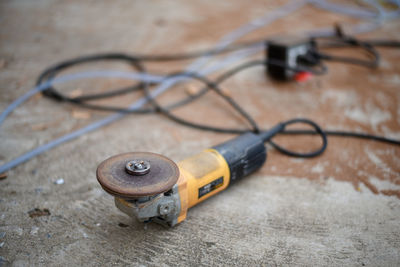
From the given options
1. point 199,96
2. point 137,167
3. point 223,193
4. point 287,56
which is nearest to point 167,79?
point 199,96

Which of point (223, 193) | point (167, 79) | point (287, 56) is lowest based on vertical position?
point (223, 193)

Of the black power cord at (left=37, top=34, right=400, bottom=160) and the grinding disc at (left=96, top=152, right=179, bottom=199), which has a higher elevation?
the grinding disc at (left=96, top=152, right=179, bottom=199)

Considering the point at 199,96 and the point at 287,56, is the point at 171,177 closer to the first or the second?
the point at 199,96

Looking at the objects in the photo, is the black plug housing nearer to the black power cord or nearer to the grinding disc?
the black power cord

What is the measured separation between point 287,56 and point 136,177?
176cm

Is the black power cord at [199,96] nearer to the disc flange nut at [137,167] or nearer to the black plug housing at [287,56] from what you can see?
the black plug housing at [287,56]

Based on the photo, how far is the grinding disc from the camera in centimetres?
118

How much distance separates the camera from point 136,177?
1.26 meters

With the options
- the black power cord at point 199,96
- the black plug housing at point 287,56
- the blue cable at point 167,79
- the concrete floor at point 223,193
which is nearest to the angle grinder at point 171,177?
the concrete floor at point 223,193

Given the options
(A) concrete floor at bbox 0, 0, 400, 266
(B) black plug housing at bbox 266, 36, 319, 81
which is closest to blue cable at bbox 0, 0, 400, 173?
(A) concrete floor at bbox 0, 0, 400, 266

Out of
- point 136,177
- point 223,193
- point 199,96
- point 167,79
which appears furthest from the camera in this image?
point 167,79

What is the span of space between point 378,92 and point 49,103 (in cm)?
238

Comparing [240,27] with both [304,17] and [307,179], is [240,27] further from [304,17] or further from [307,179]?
[307,179]

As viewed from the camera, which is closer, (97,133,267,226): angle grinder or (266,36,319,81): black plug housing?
(97,133,267,226): angle grinder
